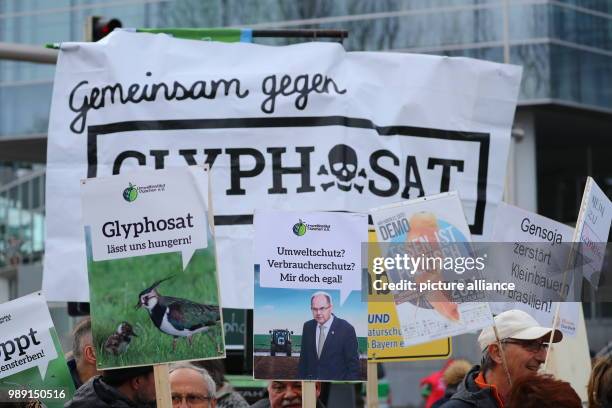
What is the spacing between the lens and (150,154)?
748 cm

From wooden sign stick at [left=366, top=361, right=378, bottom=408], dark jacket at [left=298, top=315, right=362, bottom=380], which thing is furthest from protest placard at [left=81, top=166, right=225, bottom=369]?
wooden sign stick at [left=366, top=361, right=378, bottom=408]

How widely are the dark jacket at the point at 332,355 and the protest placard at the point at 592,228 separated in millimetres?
1327

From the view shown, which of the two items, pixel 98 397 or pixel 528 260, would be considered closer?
pixel 98 397

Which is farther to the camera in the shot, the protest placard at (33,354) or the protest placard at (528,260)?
the protest placard at (528,260)

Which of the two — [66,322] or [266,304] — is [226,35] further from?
[66,322]

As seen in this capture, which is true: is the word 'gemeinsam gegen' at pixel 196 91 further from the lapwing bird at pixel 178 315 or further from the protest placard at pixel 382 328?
the lapwing bird at pixel 178 315

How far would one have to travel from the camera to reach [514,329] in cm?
594

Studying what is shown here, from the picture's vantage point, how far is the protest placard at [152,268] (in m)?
5.40

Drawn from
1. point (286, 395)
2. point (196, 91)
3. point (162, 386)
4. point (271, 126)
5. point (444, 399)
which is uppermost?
point (196, 91)

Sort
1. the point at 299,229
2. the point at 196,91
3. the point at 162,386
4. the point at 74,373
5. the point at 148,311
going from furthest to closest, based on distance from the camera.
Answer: the point at 196,91, the point at 74,373, the point at 299,229, the point at 148,311, the point at 162,386

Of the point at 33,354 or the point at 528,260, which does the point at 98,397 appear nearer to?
the point at 33,354

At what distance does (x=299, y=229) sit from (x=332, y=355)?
59cm

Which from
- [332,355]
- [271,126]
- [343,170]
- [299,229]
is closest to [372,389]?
[332,355]

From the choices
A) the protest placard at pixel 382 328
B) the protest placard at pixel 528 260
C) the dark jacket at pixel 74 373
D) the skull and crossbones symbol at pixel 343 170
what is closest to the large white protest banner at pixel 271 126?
the skull and crossbones symbol at pixel 343 170
